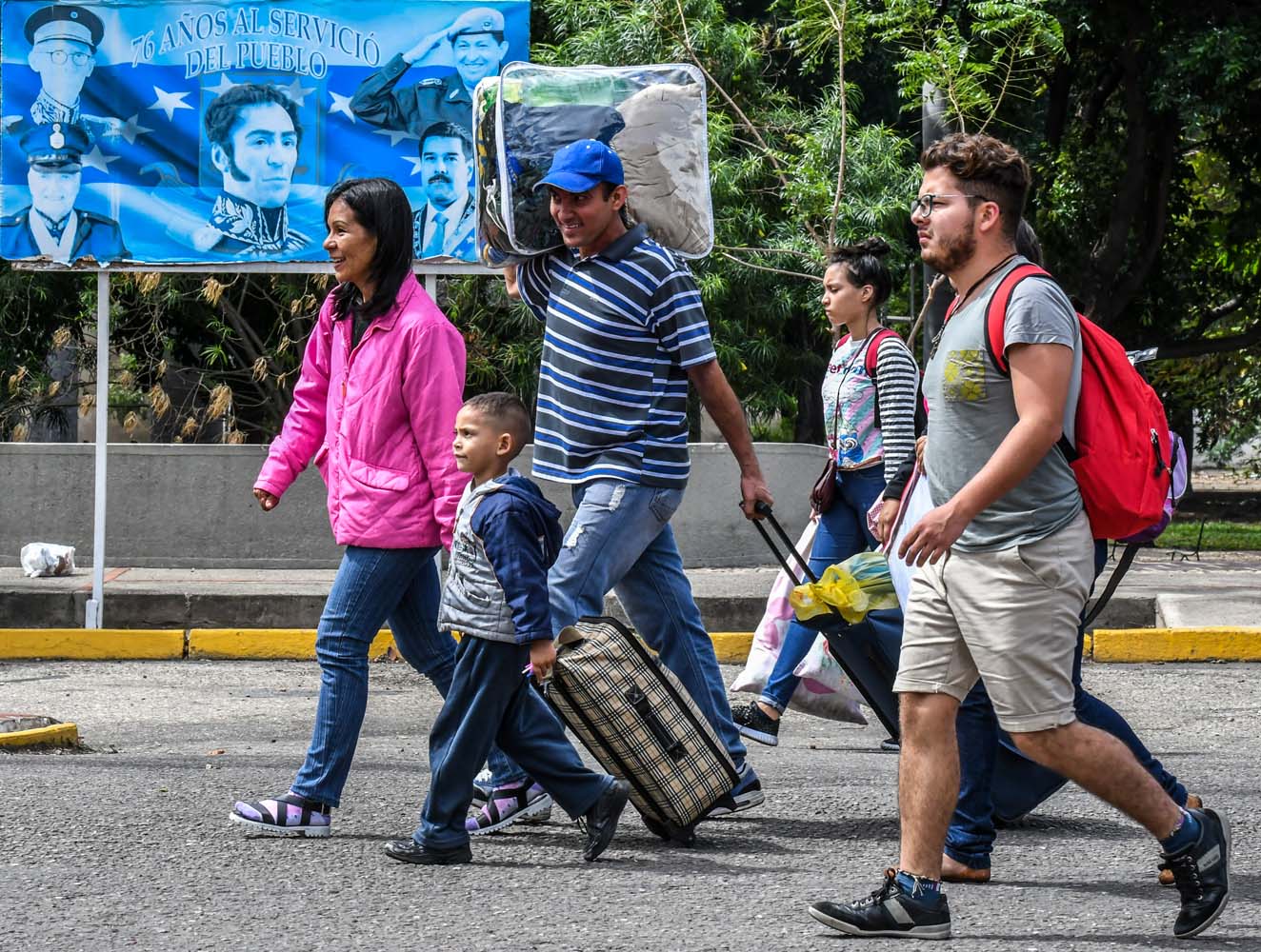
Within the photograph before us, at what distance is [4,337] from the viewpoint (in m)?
16.6

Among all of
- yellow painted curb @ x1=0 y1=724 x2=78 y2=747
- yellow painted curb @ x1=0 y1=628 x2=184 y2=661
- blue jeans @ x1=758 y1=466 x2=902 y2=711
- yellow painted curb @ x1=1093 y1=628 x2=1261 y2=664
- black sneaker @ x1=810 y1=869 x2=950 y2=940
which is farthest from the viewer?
yellow painted curb @ x1=0 y1=628 x2=184 y2=661

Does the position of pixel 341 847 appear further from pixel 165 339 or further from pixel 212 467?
pixel 165 339

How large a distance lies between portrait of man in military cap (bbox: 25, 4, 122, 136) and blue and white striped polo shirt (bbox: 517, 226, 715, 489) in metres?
6.13

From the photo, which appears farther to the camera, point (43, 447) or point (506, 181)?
point (43, 447)

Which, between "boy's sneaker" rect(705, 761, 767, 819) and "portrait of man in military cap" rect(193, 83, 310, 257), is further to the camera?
"portrait of man in military cap" rect(193, 83, 310, 257)

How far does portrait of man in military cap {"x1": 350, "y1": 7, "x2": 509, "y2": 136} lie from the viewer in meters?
9.97

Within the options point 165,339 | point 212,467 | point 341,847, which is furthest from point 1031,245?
point 165,339

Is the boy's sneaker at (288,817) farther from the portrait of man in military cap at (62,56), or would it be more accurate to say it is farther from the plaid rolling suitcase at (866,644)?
the portrait of man in military cap at (62,56)

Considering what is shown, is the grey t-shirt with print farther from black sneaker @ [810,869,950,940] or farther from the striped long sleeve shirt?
the striped long sleeve shirt

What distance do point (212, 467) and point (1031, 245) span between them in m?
9.50

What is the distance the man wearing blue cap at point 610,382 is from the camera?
15.6 feet

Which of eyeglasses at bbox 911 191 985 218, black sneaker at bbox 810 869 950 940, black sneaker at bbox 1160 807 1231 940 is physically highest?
eyeglasses at bbox 911 191 985 218

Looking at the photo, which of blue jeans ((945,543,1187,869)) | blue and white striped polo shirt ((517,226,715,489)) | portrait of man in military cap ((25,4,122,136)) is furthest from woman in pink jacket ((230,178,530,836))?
portrait of man in military cap ((25,4,122,136))

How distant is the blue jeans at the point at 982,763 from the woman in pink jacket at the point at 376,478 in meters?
1.30
